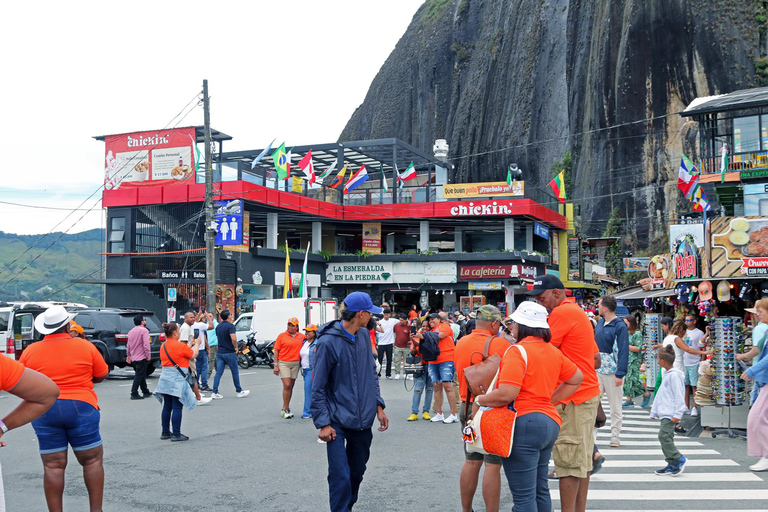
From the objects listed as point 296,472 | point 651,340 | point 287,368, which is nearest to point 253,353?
point 287,368

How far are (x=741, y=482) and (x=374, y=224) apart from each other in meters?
34.0

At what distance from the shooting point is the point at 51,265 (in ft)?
281

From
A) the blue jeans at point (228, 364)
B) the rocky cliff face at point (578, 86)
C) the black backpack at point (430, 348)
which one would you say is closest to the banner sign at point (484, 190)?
the rocky cliff face at point (578, 86)

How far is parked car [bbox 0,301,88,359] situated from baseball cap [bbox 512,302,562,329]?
46.2 ft

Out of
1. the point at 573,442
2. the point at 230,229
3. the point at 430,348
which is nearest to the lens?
the point at 573,442

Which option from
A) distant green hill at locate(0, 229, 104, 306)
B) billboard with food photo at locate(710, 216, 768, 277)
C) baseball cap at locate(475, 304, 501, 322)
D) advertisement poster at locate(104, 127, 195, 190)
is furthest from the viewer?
distant green hill at locate(0, 229, 104, 306)

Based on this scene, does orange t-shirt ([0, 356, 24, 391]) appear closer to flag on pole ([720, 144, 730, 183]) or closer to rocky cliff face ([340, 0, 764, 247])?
flag on pole ([720, 144, 730, 183])

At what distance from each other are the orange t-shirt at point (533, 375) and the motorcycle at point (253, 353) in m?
19.7

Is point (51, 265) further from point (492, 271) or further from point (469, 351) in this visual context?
point (469, 351)

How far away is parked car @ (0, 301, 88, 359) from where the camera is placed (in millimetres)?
16031

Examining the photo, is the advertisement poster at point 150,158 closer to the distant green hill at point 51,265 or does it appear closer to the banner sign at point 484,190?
the banner sign at point 484,190

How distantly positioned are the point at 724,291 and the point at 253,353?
14929mm

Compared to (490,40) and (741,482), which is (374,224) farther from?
(490,40)

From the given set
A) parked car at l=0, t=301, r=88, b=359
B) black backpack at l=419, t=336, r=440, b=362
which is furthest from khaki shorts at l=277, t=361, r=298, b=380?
parked car at l=0, t=301, r=88, b=359
